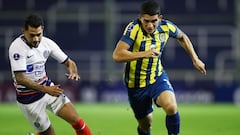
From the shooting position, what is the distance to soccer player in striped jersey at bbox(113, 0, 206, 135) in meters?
10.5

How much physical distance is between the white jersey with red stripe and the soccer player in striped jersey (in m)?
0.91

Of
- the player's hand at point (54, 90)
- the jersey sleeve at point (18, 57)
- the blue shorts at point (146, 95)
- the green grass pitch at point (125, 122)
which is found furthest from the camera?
the green grass pitch at point (125, 122)

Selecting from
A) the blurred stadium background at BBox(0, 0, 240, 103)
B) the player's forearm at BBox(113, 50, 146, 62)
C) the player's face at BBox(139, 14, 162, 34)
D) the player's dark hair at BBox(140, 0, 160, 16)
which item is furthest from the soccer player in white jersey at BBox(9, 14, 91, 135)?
the blurred stadium background at BBox(0, 0, 240, 103)

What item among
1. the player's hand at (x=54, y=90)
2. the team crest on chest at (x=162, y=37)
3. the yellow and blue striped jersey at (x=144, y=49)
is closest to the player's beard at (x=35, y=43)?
the player's hand at (x=54, y=90)

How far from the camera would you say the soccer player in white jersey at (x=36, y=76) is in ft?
33.6

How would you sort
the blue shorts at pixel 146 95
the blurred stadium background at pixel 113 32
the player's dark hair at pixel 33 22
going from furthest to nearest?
the blurred stadium background at pixel 113 32
the blue shorts at pixel 146 95
the player's dark hair at pixel 33 22

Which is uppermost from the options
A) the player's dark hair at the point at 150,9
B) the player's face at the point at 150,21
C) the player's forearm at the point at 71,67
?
the player's dark hair at the point at 150,9

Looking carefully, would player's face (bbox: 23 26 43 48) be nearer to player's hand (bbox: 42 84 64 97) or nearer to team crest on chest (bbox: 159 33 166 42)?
player's hand (bbox: 42 84 64 97)

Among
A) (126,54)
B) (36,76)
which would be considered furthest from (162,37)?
(36,76)

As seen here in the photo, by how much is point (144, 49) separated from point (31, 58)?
1.56 m

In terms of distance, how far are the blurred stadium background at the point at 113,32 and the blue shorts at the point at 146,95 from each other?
53.6 ft

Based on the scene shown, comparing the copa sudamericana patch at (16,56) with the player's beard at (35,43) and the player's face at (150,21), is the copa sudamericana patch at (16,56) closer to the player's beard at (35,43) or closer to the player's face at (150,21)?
the player's beard at (35,43)

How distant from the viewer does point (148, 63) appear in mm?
11094

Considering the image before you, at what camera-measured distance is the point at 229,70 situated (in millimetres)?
30031
